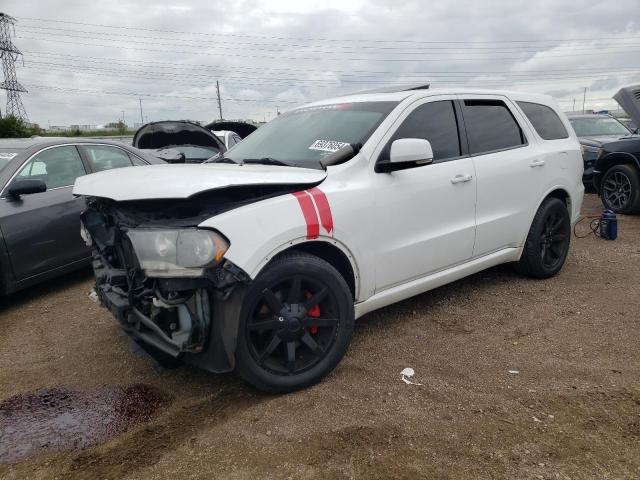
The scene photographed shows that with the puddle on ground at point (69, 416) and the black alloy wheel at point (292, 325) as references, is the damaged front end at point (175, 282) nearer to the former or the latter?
the black alloy wheel at point (292, 325)

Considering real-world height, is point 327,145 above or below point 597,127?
above

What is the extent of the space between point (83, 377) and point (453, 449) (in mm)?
2344

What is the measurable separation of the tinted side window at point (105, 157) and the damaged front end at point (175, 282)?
2806mm

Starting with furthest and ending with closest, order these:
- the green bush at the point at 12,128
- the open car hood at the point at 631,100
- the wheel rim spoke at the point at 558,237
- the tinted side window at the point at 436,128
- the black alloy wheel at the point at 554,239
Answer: the green bush at the point at 12,128
the open car hood at the point at 631,100
the wheel rim spoke at the point at 558,237
the black alloy wheel at the point at 554,239
the tinted side window at the point at 436,128

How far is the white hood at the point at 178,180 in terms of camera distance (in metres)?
2.52

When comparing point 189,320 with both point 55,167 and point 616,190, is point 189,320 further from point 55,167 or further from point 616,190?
point 616,190

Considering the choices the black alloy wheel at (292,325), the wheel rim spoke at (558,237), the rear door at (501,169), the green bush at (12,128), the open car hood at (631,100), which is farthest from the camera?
the green bush at (12,128)

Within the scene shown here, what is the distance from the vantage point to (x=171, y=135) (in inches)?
347

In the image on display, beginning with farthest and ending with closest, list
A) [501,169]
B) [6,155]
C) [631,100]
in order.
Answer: [631,100] → [6,155] → [501,169]

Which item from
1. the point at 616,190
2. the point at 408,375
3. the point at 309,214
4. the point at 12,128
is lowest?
the point at 408,375

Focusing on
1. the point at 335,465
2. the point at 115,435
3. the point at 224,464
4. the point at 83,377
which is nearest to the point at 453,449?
the point at 335,465

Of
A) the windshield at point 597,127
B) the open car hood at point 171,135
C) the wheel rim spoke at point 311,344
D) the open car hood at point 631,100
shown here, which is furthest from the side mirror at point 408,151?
the windshield at point 597,127

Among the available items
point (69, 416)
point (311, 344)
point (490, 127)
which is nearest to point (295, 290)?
point (311, 344)

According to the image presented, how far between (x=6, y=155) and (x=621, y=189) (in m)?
8.55
